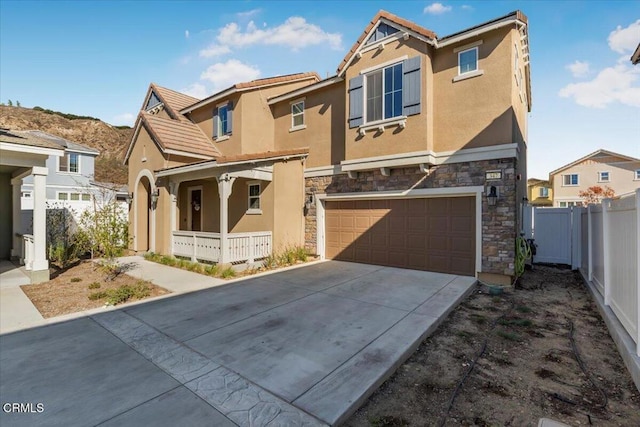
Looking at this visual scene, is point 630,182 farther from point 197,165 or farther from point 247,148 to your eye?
point 197,165

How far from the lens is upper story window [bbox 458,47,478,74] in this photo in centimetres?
827

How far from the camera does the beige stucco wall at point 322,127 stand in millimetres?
11060

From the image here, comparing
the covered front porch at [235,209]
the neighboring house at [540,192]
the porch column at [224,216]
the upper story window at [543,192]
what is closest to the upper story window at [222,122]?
the covered front porch at [235,209]

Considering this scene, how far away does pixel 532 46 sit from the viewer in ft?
35.4

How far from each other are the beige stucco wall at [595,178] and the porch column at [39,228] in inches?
1597

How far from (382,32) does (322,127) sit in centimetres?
374

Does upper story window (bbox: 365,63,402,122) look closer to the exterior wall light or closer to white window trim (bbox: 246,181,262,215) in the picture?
the exterior wall light

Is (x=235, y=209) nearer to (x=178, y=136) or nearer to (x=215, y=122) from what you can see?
(x=178, y=136)

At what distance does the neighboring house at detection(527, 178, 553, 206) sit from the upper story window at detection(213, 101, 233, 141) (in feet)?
123

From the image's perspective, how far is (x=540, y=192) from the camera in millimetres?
36938

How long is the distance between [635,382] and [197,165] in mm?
10943

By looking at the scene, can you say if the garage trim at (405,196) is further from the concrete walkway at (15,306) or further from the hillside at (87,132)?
the hillside at (87,132)

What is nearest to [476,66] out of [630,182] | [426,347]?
[426,347]

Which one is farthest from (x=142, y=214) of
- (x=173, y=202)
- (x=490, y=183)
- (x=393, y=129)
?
(x=490, y=183)
